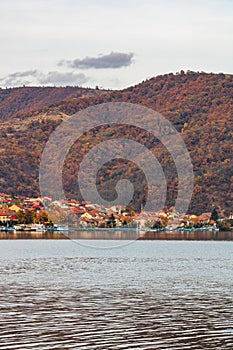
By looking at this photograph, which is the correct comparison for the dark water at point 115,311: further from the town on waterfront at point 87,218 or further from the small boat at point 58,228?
the town on waterfront at point 87,218

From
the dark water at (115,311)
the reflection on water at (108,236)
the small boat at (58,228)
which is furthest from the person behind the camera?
the small boat at (58,228)

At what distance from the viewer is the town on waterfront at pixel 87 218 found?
173 meters

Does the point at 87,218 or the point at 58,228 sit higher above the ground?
the point at 87,218

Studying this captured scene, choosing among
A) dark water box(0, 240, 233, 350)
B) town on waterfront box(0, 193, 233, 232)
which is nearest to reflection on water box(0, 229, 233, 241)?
town on waterfront box(0, 193, 233, 232)

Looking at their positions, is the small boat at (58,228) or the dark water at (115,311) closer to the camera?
the dark water at (115,311)

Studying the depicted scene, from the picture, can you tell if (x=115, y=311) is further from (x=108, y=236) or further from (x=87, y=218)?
→ (x=87, y=218)

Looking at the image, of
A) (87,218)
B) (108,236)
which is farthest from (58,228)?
(108,236)

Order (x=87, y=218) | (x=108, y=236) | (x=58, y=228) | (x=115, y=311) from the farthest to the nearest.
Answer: (x=87, y=218) → (x=58, y=228) → (x=108, y=236) → (x=115, y=311)

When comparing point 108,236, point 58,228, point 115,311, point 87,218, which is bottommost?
point 115,311

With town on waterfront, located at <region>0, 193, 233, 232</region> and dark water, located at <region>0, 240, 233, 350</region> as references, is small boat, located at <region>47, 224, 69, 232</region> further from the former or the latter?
dark water, located at <region>0, 240, 233, 350</region>

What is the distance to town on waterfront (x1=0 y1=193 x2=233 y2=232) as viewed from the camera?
172625 millimetres

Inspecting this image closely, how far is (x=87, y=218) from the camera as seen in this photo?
182500mm

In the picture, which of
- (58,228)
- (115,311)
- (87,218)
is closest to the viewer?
(115,311)

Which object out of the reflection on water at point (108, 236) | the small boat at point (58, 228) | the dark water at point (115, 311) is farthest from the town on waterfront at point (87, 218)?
the dark water at point (115, 311)
